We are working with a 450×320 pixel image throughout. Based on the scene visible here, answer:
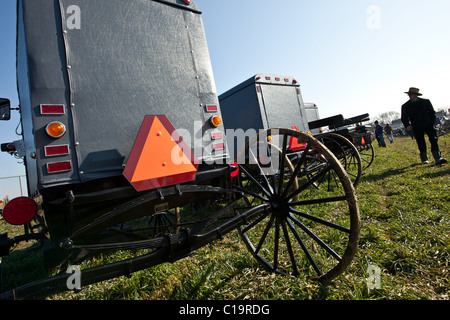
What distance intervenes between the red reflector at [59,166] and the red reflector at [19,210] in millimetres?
278

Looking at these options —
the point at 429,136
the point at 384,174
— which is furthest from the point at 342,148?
the point at 429,136

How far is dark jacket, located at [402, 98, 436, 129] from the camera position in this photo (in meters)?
5.88

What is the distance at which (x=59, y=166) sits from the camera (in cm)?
172

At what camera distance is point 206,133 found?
8.07 ft

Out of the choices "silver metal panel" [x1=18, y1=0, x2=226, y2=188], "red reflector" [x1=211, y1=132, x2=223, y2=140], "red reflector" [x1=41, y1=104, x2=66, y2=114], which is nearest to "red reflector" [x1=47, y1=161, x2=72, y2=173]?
"silver metal panel" [x1=18, y1=0, x2=226, y2=188]

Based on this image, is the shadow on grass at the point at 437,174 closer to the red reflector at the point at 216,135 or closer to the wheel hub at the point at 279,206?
the wheel hub at the point at 279,206

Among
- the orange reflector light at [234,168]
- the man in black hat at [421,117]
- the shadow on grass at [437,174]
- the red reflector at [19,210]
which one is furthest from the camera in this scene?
the man in black hat at [421,117]

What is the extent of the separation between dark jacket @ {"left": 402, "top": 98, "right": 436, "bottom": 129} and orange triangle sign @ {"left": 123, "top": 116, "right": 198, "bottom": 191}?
670 centimetres

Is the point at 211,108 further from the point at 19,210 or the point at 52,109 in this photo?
the point at 19,210

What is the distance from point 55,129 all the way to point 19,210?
2.09 ft

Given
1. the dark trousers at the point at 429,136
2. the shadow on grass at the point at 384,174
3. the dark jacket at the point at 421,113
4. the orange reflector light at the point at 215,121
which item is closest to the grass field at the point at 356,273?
the orange reflector light at the point at 215,121

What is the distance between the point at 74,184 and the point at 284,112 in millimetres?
5788

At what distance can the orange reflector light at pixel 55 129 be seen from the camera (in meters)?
1.69
